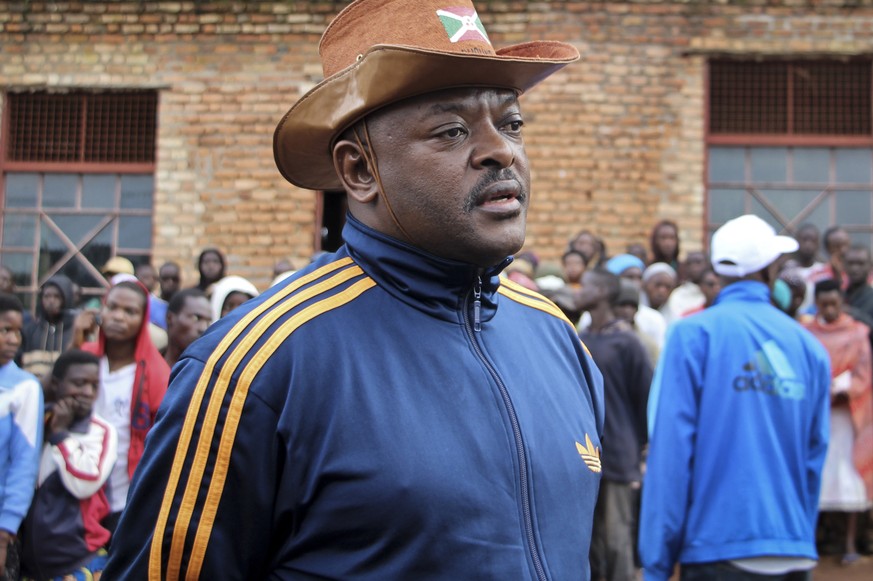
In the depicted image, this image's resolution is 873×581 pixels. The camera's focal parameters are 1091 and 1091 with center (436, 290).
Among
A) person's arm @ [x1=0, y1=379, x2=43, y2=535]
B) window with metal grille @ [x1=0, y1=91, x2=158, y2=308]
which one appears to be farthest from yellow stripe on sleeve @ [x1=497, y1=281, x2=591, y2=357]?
window with metal grille @ [x1=0, y1=91, x2=158, y2=308]

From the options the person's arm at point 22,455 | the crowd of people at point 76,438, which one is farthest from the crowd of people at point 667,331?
the person's arm at point 22,455

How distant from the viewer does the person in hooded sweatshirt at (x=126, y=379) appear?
526cm

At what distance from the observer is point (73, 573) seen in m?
5.02

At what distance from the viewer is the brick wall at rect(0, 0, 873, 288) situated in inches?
423

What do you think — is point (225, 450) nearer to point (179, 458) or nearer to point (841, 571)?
point (179, 458)

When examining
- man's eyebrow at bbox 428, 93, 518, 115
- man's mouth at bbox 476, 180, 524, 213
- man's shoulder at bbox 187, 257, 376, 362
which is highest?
man's eyebrow at bbox 428, 93, 518, 115

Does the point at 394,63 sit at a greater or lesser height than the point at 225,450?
greater

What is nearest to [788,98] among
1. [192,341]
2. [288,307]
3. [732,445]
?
[732,445]

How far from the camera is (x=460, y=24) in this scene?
2.15m

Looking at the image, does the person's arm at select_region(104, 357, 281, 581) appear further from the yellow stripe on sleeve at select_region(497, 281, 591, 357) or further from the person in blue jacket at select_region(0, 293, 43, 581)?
the person in blue jacket at select_region(0, 293, 43, 581)

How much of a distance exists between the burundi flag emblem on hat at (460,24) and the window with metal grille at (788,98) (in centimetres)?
940

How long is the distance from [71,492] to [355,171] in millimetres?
3459

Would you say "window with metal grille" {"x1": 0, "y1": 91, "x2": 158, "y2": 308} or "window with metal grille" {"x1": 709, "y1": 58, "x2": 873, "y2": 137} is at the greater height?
"window with metal grille" {"x1": 709, "y1": 58, "x2": 873, "y2": 137}

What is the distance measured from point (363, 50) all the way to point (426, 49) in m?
0.25
